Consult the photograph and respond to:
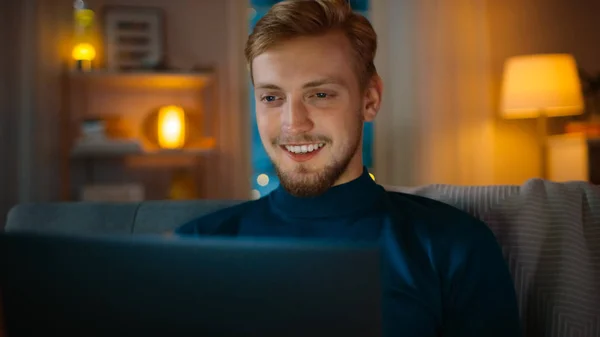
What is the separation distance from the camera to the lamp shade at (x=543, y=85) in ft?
10.8

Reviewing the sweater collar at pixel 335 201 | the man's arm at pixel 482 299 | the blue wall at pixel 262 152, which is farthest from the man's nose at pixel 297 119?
the blue wall at pixel 262 152

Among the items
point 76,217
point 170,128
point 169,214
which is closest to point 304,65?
point 169,214

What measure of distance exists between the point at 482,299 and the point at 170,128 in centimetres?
271

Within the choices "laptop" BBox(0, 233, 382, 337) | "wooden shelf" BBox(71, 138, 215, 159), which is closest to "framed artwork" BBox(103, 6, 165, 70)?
"wooden shelf" BBox(71, 138, 215, 159)

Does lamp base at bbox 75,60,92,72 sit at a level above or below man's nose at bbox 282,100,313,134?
above

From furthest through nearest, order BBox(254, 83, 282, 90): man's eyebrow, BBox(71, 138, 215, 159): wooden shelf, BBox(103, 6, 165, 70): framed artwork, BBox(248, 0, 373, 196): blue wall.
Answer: BBox(248, 0, 373, 196): blue wall
BBox(103, 6, 165, 70): framed artwork
BBox(71, 138, 215, 159): wooden shelf
BBox(254, 83, 282, 90): man's eyebrow

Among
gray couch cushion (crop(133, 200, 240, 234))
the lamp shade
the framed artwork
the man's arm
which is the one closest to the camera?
the man's arm

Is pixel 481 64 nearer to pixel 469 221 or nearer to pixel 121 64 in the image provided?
pixel 121 64

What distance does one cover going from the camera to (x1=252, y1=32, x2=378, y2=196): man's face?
3.12 ft

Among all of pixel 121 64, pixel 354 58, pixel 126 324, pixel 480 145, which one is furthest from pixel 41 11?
pixel 126 324

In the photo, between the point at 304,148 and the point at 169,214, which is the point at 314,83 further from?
the point at 169,214

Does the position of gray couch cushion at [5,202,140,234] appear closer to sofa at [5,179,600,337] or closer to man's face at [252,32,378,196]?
man's face at [252,32,378,196]

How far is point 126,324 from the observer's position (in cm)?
44

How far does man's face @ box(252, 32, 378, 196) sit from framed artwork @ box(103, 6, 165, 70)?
8.70ft
